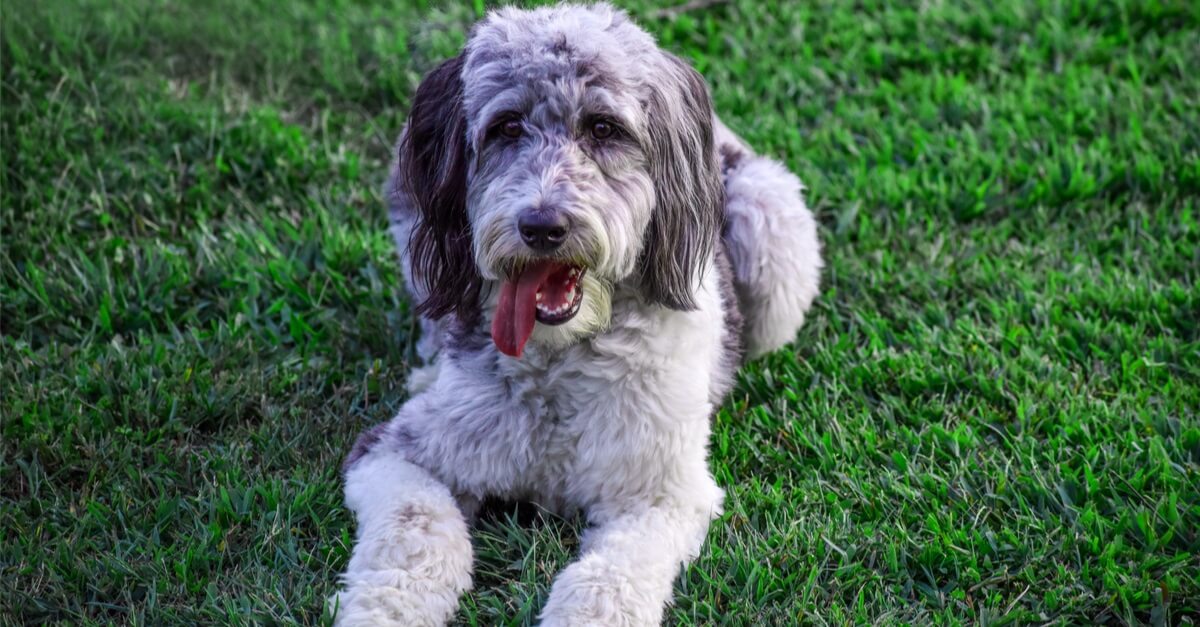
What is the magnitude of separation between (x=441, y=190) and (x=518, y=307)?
470 mm

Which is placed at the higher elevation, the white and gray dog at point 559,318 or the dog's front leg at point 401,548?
the white and gray dog at point 559,318

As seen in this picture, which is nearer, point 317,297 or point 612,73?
point 612,73

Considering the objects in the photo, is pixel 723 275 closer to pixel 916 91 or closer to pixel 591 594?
pixel 591 594

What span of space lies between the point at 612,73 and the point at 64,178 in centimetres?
349

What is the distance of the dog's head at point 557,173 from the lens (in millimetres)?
3639

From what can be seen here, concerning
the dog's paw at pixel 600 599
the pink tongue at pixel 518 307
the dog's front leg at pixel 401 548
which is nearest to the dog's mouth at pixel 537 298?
the pink tongue at pixel 518 307

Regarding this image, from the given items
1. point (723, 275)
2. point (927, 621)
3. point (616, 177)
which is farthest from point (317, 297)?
point (927, 621)

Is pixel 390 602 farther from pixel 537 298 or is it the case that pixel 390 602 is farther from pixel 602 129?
pixel 602 129

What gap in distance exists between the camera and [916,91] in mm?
7254

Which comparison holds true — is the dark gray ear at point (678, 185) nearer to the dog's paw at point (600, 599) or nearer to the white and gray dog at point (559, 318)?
the white and gray dog at point (559, 318)

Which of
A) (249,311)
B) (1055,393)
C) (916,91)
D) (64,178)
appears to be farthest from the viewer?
(916,91)

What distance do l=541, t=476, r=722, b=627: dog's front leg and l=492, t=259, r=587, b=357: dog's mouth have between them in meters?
0.69

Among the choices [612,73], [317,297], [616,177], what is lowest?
[317,297]

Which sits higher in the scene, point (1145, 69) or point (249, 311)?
point (1145, 69)
